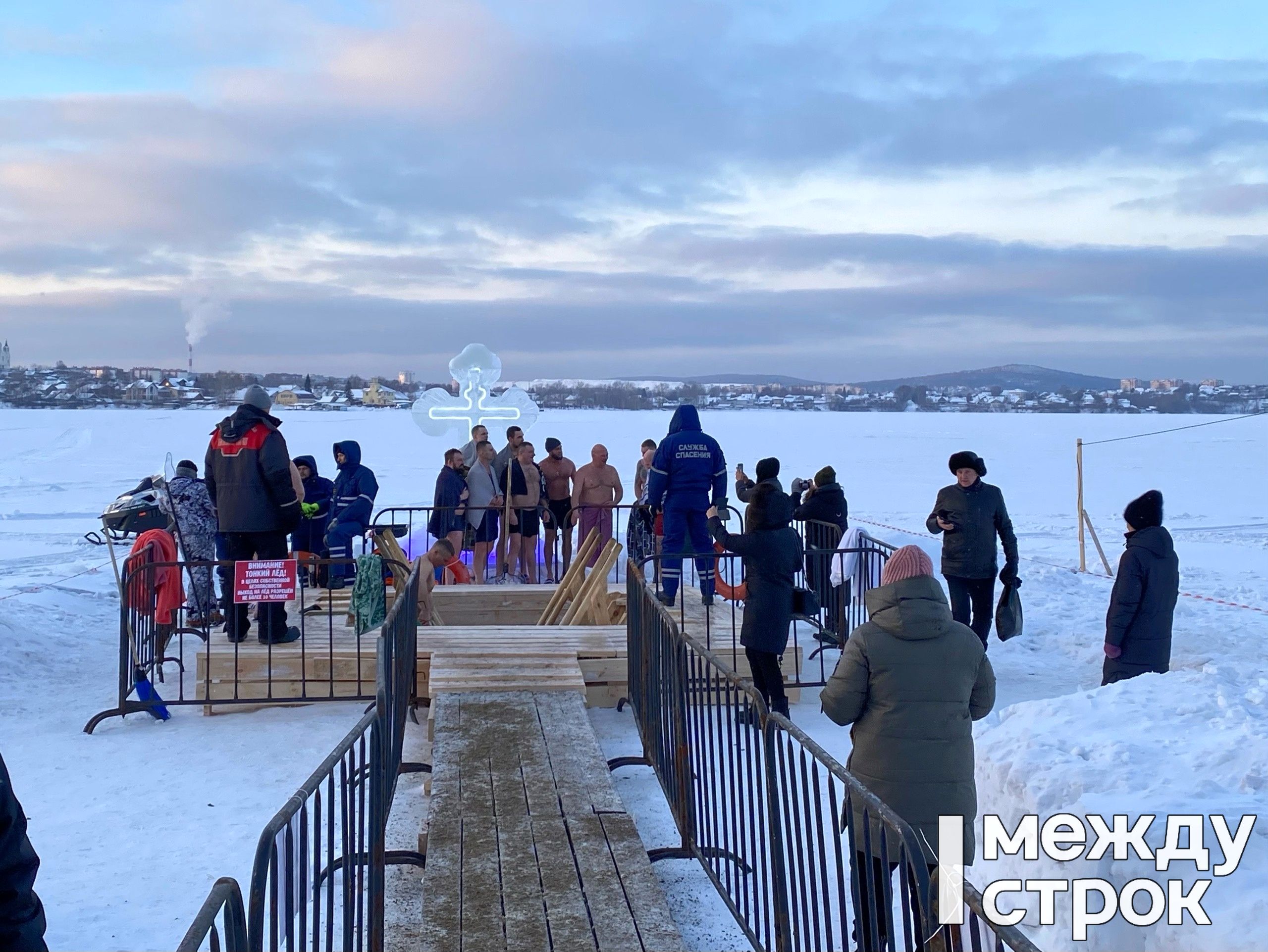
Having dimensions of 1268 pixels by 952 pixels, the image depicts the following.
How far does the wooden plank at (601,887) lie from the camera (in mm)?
3723

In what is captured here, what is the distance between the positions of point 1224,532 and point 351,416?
61066mm

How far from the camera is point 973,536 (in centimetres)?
865

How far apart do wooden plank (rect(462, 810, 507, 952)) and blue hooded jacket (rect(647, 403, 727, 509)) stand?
208 inches

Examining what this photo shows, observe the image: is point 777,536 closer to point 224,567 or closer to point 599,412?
point 224,567

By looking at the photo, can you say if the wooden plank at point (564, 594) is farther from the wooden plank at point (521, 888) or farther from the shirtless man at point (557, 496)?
the wooden plank at point (521, 888)

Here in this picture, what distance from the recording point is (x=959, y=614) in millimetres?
8992

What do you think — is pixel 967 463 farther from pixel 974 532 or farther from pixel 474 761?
pixel 474 761

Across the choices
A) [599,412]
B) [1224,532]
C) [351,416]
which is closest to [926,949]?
[1224,532]

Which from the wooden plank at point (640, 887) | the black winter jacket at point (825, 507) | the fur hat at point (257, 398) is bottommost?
the wooden plank at point (640, 887)

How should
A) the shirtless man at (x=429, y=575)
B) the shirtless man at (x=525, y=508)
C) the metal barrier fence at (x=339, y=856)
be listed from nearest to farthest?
the metal barrier fence at (x=339, y=856)
the shirtless man at (x=429, y=575)
the shirtless man at (x=525, y=508)

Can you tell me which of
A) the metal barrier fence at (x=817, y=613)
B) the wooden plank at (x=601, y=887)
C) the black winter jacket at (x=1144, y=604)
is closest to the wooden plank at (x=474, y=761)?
the wooden plank at (x=601, y=887)

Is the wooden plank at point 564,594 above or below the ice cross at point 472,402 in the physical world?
below

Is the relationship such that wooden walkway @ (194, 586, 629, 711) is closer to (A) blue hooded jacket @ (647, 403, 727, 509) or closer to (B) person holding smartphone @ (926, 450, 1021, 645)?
(A) blue hooded jacket @ (647, 403, 727, 509)

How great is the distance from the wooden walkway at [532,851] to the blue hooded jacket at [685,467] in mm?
3826
